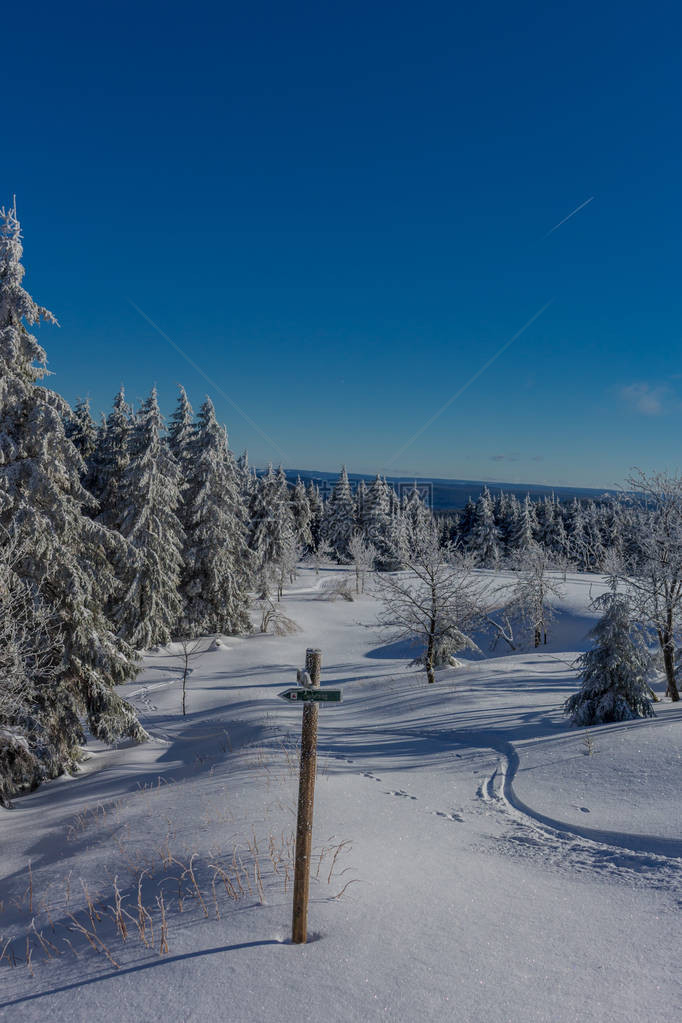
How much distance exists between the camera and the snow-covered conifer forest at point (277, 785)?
4363 mm

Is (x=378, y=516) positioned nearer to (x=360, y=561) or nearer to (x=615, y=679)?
(x=360, y=561)

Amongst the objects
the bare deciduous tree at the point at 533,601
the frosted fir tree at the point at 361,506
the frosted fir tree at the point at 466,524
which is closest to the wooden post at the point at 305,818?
the bare deciduous tree at the point at 533,601

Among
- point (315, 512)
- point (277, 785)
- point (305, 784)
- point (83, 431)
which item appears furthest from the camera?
point (315, 512)

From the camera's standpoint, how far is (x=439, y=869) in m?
6.45

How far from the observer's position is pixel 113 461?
30016 millimetres

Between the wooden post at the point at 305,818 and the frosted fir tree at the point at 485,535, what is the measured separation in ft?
234

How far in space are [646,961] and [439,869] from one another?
2.50 m

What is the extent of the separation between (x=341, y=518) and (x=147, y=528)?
46.5 m

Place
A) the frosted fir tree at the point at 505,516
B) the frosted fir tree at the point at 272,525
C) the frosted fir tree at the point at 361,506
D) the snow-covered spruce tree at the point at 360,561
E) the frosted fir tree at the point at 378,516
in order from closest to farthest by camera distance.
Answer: the frosted fir tree at the point at 272,525, the snow-covered spruce tree at the point at 360,561, the frosted fir tree at the point at 378,516, the frosted fir tree at the point at 361,506, the frosted fir tree at the point at 505,516

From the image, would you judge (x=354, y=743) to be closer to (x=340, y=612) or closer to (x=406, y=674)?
(x=406, y=674)

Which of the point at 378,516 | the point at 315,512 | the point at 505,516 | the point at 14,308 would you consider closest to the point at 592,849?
the point at 14,308

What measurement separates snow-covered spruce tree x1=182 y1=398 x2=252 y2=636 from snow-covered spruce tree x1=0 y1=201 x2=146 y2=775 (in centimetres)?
1673

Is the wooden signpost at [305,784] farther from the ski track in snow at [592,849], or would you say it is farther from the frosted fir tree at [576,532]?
the frosted fir tree at [576,532]

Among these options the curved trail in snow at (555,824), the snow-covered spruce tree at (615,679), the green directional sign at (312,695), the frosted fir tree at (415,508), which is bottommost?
the curved trail in snow at (555,824)
